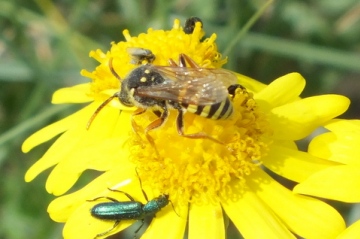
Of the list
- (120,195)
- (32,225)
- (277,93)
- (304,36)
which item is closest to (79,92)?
(120,195)

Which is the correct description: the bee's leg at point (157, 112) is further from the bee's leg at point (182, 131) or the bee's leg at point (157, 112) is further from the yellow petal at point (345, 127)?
the yellow petal at point (345, 127)

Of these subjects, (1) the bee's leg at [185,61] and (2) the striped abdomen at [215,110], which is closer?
(2) the striped abdomen at [215,110]

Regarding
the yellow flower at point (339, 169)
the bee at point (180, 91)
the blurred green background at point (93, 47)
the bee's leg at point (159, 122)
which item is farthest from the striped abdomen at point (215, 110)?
the blurred green background at point (93, 47)

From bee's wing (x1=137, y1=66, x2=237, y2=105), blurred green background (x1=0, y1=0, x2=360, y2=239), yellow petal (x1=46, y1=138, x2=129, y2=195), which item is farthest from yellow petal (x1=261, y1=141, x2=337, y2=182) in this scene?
blurred green background (x1=0, y1=0, x2=360, y2=239)

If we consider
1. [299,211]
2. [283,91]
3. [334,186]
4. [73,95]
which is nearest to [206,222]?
[299,211]

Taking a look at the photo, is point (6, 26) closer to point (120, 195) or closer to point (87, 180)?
point (87, 180)

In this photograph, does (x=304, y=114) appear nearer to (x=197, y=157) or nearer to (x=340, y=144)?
(x=340, y=144)
